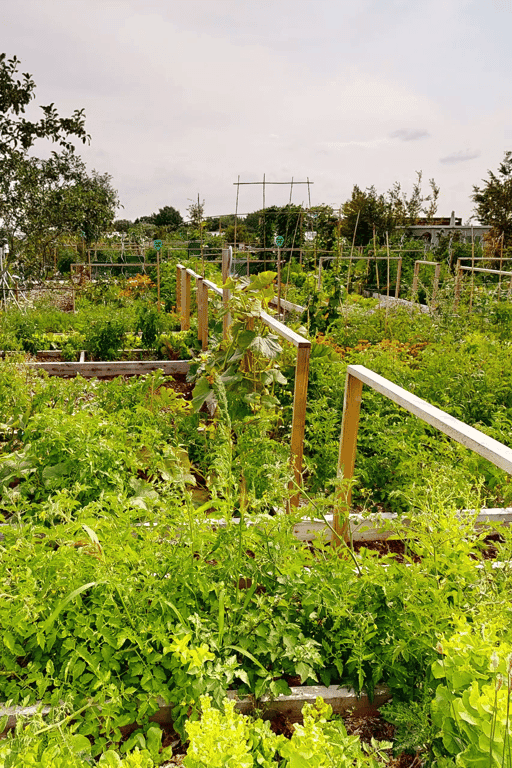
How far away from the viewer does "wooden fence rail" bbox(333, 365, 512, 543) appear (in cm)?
168

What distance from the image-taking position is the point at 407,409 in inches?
84.2

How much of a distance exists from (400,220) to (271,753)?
25123 mm

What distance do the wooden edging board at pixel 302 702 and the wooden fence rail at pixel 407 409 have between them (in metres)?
0.51

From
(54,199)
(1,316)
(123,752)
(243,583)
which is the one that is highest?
(54,199)

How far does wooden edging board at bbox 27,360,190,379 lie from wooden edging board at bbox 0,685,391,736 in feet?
17.2

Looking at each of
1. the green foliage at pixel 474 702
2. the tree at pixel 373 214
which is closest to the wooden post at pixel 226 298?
the green foliage at pixel 474 702

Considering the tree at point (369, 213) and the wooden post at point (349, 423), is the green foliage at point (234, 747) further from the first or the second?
the tree at point (369, 213)

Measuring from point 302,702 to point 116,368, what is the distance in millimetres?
5700

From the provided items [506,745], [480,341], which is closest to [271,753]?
[506,745]

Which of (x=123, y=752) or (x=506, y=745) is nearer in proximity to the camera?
(x=506, y=745)

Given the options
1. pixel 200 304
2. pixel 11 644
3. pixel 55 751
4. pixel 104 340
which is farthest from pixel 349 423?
pixel 104 340

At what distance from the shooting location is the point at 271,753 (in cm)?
136

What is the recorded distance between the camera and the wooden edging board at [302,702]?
1.81 meters

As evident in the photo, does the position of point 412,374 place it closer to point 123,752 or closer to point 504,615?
point 504,615
